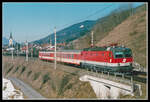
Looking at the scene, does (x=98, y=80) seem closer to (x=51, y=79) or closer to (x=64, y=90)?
(x=64, y=90)

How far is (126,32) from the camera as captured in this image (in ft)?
164

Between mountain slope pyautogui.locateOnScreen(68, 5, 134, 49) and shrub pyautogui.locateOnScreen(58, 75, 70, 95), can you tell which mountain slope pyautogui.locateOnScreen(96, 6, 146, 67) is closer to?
mountain slope pyautogui.locateOnScreen(68, 5, 134, 49)

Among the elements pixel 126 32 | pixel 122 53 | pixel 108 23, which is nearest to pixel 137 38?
pixel 126 32

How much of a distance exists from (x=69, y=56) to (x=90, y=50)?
32.4 feet

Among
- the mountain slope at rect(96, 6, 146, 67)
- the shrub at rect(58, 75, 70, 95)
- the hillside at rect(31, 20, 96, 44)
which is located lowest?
the shrub at rect(58, 75, 70, 95)

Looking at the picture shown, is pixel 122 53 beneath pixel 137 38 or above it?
beneath

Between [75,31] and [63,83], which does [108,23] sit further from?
[63,83]

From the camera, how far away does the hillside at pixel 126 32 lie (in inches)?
1526

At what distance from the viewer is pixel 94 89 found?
21.3 m

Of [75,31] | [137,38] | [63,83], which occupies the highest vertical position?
[75,31]

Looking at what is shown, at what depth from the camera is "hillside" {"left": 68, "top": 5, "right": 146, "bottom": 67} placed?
38.8 m

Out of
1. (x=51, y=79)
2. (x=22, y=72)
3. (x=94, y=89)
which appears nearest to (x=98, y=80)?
(x=94, y=89)

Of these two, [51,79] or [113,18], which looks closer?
[51,79]

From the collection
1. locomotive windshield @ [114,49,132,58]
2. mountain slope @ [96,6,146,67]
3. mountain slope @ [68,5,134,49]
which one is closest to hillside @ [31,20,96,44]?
mountain slope @ [68,5,134,49]
